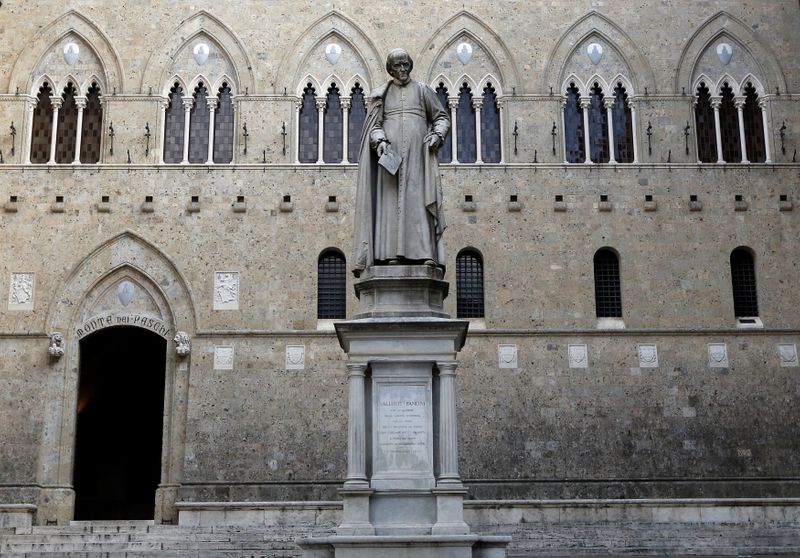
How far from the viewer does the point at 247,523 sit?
24422mm

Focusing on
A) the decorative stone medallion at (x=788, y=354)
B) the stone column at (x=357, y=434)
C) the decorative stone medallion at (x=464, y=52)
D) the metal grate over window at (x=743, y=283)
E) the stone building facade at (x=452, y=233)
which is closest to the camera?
the stone column at (x=357, y=434)

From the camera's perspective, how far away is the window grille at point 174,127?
90.0 ft

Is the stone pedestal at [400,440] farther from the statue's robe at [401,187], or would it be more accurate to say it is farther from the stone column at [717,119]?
the stone column at [717,119]

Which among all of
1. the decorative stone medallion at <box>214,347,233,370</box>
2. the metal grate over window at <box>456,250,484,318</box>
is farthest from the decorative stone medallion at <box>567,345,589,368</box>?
the decorative stone medallion at <box>214,347,233,370</box>

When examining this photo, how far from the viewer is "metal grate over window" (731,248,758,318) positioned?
88.1ft

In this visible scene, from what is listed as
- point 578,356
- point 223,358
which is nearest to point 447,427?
point 578,356

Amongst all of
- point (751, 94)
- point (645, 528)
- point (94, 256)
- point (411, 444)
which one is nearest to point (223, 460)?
point (94, 256)

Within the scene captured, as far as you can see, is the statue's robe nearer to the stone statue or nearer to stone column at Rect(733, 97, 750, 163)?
the stone statue

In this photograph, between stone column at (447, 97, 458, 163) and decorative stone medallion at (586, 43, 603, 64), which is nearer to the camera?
stone column at (447, 97, 458, 163)

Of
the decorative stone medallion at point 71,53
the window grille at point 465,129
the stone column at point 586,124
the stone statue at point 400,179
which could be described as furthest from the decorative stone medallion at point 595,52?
the stone statue at point 400,179

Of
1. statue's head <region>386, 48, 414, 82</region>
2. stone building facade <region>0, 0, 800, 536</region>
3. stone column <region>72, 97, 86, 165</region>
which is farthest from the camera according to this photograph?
stone column <region>72, 97, 86, 165</region>

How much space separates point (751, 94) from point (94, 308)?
17461 mm

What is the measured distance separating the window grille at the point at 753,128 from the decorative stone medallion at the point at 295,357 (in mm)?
12304

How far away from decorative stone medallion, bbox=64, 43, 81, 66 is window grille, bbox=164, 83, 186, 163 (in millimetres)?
2619
